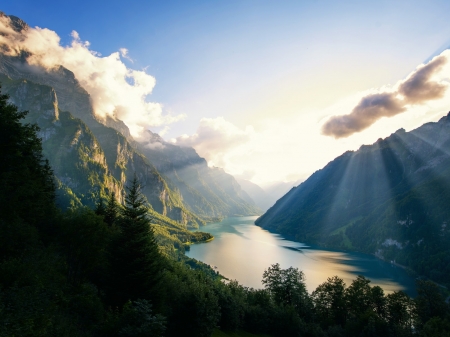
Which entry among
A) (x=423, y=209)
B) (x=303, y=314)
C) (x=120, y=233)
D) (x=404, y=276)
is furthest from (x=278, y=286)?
(x=423, y=209)

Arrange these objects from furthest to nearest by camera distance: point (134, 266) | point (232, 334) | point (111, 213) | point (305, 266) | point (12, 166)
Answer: point (305, 266)
point (111, 213)
point (232, 334)
point (134, 266)
point (12, 166)

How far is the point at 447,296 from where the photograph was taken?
344 ft

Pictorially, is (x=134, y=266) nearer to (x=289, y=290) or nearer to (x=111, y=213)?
(x=111, y=213)

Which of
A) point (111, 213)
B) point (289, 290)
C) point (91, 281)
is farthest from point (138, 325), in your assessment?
point (289, 290)

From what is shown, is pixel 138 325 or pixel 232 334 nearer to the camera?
pixel 138 325

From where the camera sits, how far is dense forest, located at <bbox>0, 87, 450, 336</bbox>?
49.4 feet

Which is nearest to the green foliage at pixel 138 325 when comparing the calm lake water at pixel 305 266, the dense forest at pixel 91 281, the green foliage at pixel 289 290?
the dense forest at pixel 91 281

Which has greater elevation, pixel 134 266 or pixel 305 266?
pixel 134 266

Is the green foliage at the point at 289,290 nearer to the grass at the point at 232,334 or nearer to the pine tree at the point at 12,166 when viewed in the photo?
the grass at the point at 232,334

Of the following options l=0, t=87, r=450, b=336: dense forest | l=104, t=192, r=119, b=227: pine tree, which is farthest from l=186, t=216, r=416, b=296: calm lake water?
l=104, t=192, r=119, b=227: pine tree

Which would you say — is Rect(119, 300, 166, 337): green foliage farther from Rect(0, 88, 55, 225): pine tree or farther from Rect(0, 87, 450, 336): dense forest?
Rect(0, 88, 55, 225): pine tree

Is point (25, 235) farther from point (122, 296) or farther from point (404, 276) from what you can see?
point (404, 276)

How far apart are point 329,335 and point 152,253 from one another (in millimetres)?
44546

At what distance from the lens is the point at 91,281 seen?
104ft
